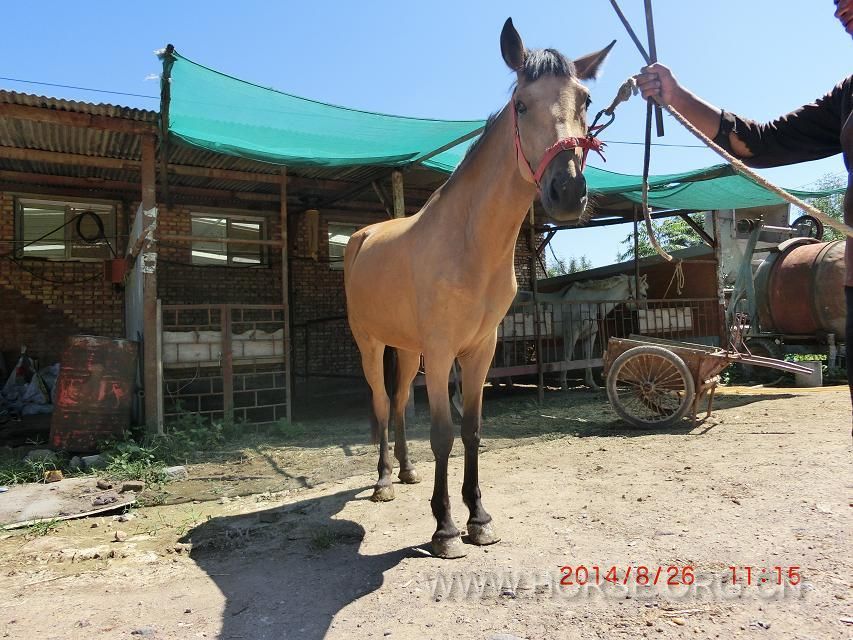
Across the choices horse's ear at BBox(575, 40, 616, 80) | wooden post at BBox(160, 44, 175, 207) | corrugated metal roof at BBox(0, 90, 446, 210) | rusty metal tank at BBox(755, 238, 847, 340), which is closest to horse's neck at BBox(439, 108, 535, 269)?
horse's ear at BBox(575, 40, 616, 80)

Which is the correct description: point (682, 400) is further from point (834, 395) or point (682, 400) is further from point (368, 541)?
point (368, 541)

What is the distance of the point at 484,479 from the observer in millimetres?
4219

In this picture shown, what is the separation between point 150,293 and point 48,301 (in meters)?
4.00

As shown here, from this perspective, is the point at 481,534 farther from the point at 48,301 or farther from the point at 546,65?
the point at 48,301

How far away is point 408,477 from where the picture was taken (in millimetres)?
4188

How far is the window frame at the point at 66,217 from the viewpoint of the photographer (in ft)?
28.1

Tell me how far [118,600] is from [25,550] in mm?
1070

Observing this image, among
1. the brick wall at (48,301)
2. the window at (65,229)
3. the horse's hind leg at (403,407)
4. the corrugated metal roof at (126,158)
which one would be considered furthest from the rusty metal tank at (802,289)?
the window at (65,229)

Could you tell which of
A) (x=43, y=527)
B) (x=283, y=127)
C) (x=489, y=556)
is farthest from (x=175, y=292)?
(x=489, y=556)

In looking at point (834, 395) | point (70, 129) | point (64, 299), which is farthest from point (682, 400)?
point (64, 299)

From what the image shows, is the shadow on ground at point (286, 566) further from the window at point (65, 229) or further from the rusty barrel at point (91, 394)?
the window at point (65, 229)

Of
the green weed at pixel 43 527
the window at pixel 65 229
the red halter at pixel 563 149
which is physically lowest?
the green weed at pixel 43 527

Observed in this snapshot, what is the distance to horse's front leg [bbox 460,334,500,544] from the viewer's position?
9.57 ft

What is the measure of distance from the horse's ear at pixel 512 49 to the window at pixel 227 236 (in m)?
7.85
